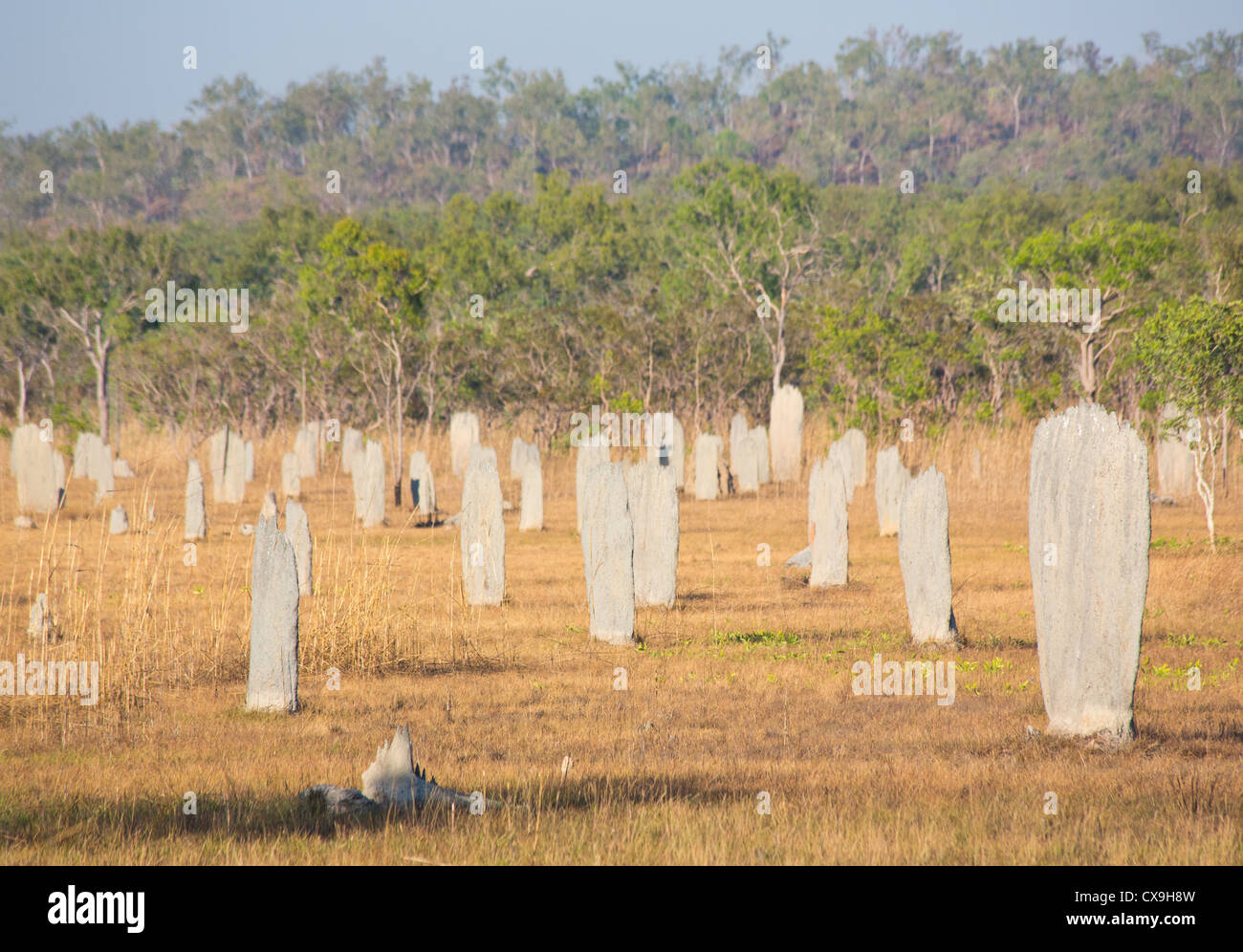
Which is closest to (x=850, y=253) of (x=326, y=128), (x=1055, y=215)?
(x=1055, y=215)

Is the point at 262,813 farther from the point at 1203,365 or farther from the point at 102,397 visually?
the point at 102,397

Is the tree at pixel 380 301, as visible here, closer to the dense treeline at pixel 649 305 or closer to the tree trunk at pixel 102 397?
the dense treeline at pixel 649 305

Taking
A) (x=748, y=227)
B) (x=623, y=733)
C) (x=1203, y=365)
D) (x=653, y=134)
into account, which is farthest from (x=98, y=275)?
(x=653, y=134)

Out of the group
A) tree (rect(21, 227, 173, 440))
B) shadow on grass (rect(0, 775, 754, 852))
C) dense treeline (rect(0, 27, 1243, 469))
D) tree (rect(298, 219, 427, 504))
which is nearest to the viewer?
shadow on grass (rect(0, 775, 754, 852))

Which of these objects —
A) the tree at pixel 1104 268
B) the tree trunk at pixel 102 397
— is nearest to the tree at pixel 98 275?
the tree trunk at pixel 102 397

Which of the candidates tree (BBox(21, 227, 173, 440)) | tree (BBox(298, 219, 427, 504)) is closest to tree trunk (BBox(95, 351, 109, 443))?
tree (BBox(21, 227, 173, 440))

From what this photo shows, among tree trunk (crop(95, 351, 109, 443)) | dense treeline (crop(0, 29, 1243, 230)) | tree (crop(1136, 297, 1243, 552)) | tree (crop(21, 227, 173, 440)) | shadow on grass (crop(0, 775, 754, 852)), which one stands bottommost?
shadow on grass (crop(0, 775, 754, 852))

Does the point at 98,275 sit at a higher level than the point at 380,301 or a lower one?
higher

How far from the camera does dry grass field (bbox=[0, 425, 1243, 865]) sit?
5398 millimetres

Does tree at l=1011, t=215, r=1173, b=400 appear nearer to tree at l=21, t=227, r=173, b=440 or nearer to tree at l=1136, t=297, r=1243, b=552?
tree at l=1136, t=297, r=1243, b=552

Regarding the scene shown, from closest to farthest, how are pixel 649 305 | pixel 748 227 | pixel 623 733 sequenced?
pixel 623 733 < pixel 649 305 < pixel 748 227

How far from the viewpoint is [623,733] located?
8.14 metres

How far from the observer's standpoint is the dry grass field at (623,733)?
213 inches

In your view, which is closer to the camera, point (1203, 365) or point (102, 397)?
point (1203, 365)
